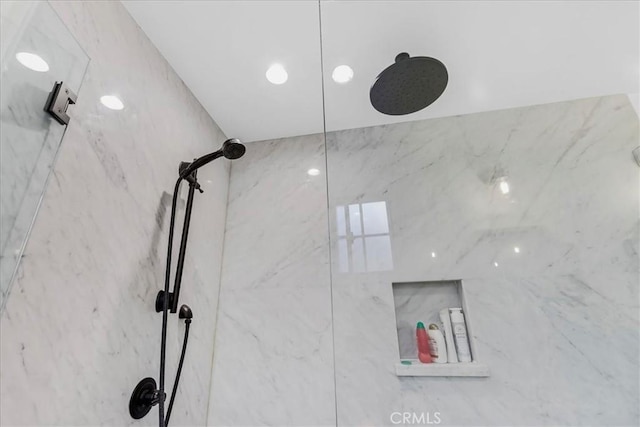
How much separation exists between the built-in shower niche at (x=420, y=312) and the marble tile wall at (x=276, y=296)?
0.29 m

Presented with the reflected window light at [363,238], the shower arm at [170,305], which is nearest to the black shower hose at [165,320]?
the shower arm at [170,305]

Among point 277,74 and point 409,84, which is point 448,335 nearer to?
point 409,84

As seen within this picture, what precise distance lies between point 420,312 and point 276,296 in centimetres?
61

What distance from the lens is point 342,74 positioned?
1219 mm

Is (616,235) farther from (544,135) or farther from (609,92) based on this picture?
(609,92)

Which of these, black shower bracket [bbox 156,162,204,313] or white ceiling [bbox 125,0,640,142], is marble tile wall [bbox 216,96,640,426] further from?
black shower bracket [bbox 156,162,204,313]

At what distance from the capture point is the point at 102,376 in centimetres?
77

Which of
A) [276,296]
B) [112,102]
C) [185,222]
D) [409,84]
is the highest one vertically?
[409,84]

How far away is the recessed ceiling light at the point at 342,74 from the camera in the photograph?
119 centimetres

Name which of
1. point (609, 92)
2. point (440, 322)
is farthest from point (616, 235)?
point (440, 322)

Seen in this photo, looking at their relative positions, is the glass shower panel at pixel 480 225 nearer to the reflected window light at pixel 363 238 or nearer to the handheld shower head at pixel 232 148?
the reflected window light at pixel 363 238

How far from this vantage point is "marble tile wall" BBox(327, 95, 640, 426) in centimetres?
102

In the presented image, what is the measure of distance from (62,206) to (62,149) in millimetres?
139

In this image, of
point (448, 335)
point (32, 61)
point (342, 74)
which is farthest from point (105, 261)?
point (448, 335)
